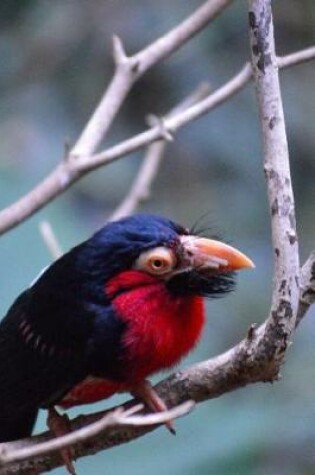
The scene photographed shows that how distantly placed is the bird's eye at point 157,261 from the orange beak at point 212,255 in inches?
0.9

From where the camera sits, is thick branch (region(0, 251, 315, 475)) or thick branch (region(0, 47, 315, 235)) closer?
thick branch (region(0, 251, 315, 475))

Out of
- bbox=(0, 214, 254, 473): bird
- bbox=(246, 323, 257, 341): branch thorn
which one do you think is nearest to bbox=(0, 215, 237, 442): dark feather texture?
bbox=(0, 214, 254, 473): bird

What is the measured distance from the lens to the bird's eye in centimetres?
171

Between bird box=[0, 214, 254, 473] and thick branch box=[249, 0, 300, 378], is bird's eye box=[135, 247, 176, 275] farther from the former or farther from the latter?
thick branch box=[249, 0, 300, 378]

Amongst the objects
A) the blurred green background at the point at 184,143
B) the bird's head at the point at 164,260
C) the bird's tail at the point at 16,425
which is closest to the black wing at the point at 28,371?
the bird's tail at the point at 16,425

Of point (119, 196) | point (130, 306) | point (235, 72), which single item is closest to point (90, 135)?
point (130, 306)

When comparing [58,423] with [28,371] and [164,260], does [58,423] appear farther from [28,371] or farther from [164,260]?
[164,260]

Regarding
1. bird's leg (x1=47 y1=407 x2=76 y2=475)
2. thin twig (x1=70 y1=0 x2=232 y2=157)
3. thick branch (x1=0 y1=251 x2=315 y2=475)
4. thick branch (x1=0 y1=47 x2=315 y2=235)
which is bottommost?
thick branch (x1=0 y1=251 x2=315 y2=475)

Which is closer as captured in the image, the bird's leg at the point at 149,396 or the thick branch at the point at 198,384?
the thick branch at the point at 198,384

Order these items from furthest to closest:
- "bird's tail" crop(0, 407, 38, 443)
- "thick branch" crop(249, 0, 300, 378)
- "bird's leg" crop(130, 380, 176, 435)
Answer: "bird's tail" crop(0, 407, 38, 443) → "bird's leg" crop(130, 380, 176, 435) → "thick branch" crop(249, 0, 300, 378)

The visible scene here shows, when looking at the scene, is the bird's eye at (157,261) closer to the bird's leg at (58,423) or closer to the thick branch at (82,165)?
the bird's leg at (58,423)

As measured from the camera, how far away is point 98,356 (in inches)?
66.8

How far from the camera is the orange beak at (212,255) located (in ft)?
5.53

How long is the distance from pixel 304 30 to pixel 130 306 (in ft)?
7.37
